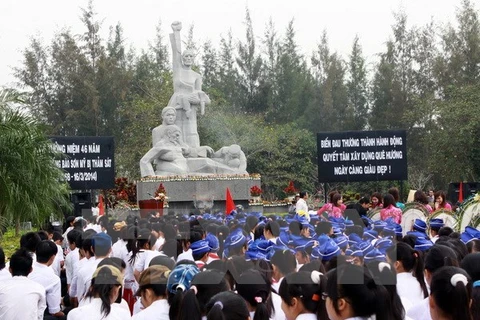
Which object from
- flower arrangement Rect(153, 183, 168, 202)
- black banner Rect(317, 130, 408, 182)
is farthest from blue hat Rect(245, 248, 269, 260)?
flower arrangement Rect(153, 183, 168, 202)

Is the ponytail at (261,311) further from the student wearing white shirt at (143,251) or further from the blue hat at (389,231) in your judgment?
the blue hat at (389,231)

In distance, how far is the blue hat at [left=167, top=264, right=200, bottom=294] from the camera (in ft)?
17.9

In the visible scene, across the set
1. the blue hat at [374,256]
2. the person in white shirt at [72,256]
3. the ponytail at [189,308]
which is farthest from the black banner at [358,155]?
the ponytail at [189,308]

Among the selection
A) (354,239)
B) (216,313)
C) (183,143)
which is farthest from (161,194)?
(216,313)

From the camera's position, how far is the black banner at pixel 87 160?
21.2m

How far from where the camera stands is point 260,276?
5.50 meters

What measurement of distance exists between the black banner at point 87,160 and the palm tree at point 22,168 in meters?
6.19

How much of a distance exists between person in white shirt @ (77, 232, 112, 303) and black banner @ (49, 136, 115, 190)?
41.6 feet

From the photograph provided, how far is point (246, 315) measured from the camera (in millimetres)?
4480

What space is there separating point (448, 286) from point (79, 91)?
43.4 metres

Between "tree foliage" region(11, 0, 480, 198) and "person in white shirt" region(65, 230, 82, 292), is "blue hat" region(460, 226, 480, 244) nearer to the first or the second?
"person in white shirt" region(65, 230, 82, 292)

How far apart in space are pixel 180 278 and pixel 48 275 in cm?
305

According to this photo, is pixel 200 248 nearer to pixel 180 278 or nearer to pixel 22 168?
pixel 180 278

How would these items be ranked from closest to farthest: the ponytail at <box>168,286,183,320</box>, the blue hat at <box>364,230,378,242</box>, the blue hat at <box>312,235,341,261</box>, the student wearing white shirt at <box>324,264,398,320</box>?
the student wearing white shirt at <box>324,264,398,320</box>, the ponytail at <box>168,286,183,320</box>, the blue hat at <box>312,235,341,261</box>, the blue hat at <box>364,230,378,242</box>
